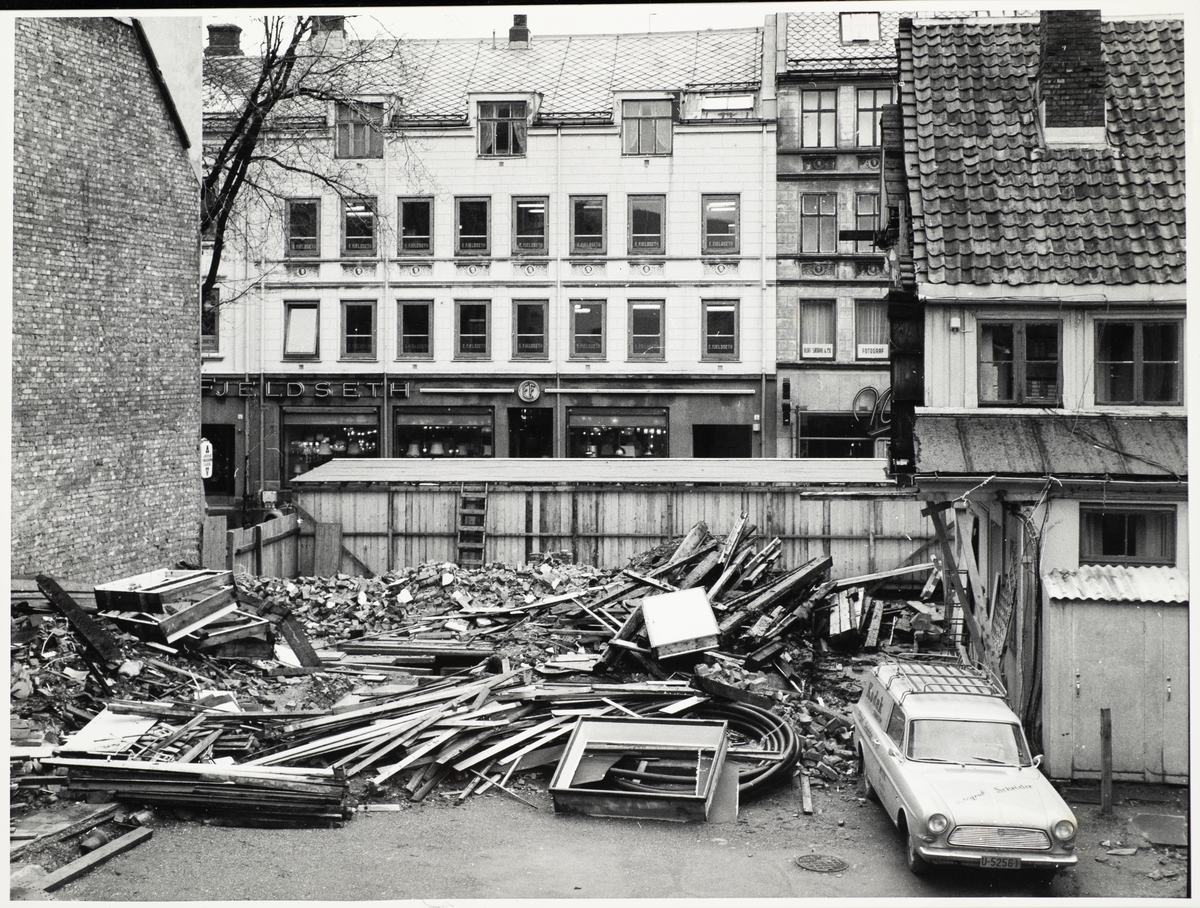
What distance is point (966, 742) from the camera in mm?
10914

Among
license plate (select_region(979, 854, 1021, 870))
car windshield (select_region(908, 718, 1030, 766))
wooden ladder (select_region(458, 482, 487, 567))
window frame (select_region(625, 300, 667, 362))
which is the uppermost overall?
window frame (select_region(625, 300, 667, 362))

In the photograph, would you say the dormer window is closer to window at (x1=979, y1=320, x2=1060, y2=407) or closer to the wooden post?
window at (x1=979, y1=320, x2=1060, y2=407)

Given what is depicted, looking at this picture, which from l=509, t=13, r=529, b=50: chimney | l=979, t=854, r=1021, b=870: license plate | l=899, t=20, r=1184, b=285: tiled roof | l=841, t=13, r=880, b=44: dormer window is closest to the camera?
l=979, t=854, r=1021, b=870: license plate

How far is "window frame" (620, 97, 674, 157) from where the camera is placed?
3569cm

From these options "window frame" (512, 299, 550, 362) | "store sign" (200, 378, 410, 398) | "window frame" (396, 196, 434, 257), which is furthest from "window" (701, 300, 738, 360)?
"store sign" (200, 378, 410, 398)

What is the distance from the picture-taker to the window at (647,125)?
35719 millimetres

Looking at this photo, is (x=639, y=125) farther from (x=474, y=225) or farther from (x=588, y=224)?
(x=474, y=225)

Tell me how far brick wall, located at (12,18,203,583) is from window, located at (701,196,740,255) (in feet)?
59.3

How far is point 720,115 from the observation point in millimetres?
35688

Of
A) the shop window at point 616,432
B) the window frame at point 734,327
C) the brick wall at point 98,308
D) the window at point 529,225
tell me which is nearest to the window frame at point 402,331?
the window at point 529,225

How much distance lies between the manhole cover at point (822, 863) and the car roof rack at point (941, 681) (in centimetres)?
170

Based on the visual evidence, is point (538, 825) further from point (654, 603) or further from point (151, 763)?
point (654, 603)

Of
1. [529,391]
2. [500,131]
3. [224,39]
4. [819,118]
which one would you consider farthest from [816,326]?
[224,39]

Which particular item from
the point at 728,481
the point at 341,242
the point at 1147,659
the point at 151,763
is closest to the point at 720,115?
the point at 341,242
